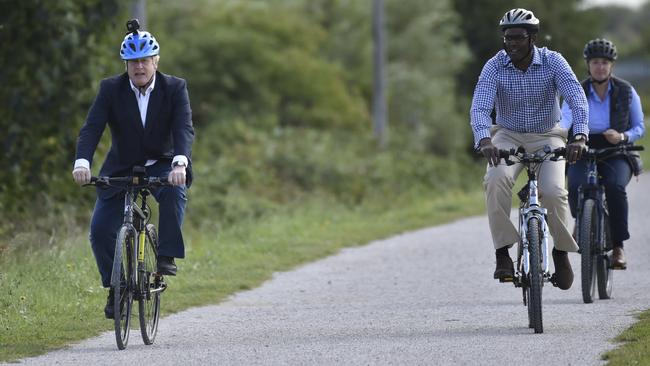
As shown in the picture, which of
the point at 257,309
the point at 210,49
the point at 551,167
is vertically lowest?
the point at 257,309

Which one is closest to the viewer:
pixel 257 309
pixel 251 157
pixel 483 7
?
pixel 257 309

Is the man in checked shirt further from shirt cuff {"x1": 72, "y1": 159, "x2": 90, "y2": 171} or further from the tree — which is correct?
the tree

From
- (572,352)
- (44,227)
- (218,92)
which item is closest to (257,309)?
(572,352)

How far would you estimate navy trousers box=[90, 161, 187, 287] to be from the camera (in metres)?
9.02

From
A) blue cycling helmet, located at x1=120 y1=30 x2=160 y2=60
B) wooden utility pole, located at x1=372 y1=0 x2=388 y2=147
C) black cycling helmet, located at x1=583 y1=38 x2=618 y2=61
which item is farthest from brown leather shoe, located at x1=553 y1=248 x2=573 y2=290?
wooden utility pole, located at x1=372 y1=0 x2=388 y2=147

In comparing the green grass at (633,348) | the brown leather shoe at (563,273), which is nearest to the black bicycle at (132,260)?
the brown leather shoe at (563,273)

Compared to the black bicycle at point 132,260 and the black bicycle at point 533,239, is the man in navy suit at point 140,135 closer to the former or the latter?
the black bicycle at point 132,260

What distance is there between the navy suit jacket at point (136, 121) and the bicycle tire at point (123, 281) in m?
0.59

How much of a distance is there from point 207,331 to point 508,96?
104 inches

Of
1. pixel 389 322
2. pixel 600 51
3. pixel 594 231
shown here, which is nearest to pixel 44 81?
pixel 600 51

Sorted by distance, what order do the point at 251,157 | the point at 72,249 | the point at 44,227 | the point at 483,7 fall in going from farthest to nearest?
the point at 483,7 < the point at 251,157 < the point at 44,227 < the point at 72,249

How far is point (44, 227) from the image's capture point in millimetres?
16703

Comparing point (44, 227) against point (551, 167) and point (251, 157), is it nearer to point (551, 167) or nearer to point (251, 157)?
point (551, 167)

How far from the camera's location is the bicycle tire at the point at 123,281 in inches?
332
